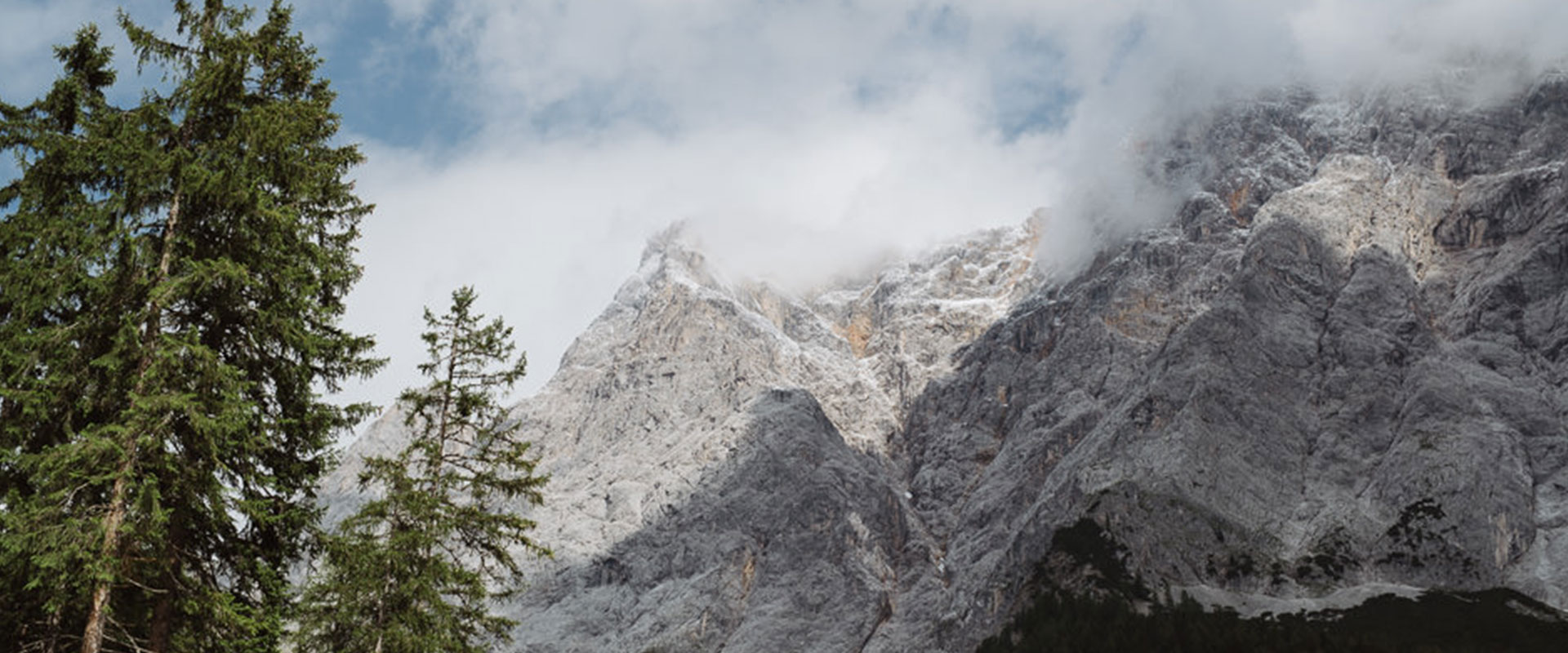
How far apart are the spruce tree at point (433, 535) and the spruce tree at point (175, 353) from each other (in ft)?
10.6

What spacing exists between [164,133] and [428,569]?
371 inches

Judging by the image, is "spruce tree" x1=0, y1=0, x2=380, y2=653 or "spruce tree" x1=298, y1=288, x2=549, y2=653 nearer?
"spruce tree" x1=0, y1=0, x2=380, y2=653

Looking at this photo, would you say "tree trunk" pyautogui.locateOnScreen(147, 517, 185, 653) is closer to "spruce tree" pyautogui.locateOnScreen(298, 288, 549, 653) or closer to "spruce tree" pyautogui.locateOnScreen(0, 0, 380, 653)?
"spruce tree" pyautogui.locateOnScreen(0, 0, 380, 653)

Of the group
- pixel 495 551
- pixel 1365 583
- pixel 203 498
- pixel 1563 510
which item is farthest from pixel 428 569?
pixel 1563 510

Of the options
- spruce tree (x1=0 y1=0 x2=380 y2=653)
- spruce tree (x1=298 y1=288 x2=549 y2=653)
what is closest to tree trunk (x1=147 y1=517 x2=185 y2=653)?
spruce tree (x1=0 y1=0 x2=380 y2=653)

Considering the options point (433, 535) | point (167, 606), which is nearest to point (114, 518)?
point (167, 606)

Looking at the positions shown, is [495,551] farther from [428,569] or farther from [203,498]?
[203,498]

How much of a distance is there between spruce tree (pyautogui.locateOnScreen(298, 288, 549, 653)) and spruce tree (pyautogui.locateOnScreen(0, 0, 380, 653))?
322 centimetres

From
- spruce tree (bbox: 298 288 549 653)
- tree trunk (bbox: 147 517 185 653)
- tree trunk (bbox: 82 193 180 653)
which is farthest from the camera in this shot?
spruce tree (bbox: 298 288 549 653)

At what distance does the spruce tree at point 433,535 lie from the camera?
72.5ft

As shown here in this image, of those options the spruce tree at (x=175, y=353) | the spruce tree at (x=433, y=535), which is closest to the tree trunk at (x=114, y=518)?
the spruce tree at (x=175, y=353)

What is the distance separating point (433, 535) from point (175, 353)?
8372 mm

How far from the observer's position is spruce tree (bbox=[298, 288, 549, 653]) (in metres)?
22.1

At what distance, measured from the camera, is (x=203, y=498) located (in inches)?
627
